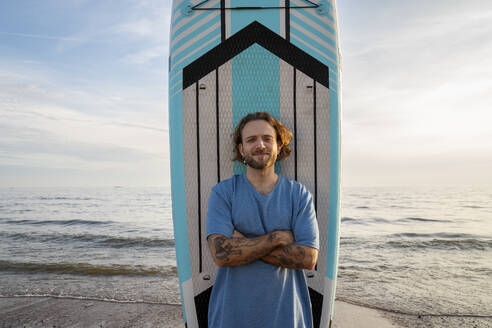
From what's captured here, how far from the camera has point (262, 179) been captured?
154 centimetres

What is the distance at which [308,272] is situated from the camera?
2061 mm

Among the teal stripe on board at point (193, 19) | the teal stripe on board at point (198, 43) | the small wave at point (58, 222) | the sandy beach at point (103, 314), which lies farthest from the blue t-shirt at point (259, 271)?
the small wave at point (58, 222)

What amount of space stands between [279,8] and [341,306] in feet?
9.73

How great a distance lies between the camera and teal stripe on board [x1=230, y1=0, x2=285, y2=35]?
2115 mm

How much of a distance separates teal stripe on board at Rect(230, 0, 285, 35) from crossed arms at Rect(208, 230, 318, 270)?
4.64 feet

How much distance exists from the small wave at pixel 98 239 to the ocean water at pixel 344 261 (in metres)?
0.02

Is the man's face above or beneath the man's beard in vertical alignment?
above

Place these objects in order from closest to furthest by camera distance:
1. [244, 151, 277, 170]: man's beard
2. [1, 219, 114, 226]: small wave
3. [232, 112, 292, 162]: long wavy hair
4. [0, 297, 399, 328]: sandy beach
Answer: [244, 151, 277, 170]: man's beard, [232, 112, 292, 162]: long wavy hair, [0, 297, 399, 328]: sandy beach, [1, 219, 114, 226]: small wave

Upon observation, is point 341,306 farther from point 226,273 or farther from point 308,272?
point 226,273

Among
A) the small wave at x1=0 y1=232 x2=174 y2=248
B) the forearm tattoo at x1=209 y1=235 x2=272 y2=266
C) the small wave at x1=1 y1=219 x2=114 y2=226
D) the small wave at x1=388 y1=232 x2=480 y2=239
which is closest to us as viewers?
the forearm tattoo at x1=209 y1=235 x2=272 y2=266

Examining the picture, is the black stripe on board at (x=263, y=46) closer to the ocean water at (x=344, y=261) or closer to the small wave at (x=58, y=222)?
the ocean water at (x=344, y=261)

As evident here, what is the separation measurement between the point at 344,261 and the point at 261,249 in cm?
445

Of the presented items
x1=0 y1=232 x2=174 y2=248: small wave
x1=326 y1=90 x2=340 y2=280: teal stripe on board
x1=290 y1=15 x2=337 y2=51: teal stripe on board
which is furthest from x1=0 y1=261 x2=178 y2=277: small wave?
x1=290 y1=15 x2=337 y2=51: teal stripe on board

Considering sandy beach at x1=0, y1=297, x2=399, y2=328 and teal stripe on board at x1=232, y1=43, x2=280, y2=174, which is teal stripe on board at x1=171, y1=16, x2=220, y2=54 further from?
sandy beach at x1=0, y1=297, x2=399, y2=328
